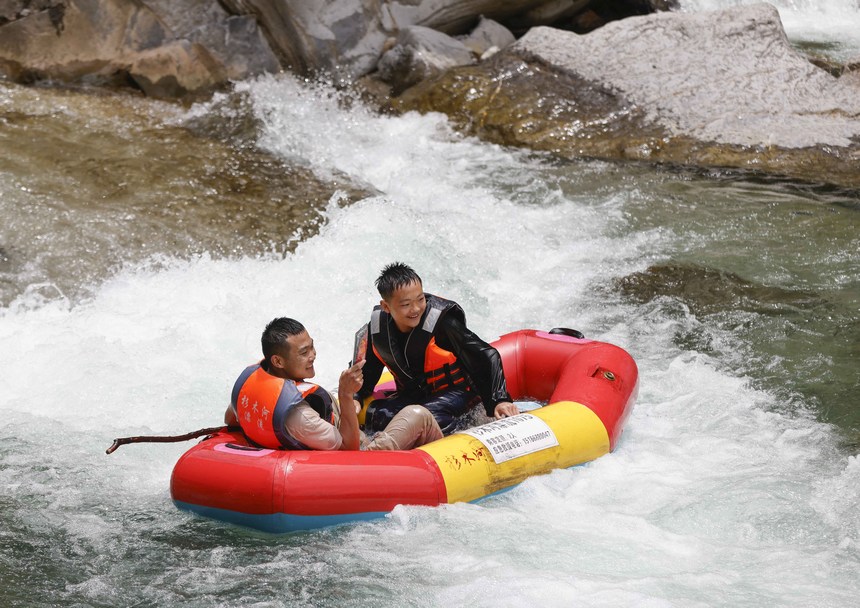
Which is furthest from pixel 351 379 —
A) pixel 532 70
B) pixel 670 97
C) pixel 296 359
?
pixel 532 70

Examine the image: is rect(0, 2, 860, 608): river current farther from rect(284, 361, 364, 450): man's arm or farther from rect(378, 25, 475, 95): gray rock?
rect(378, 25, 475, 95): gray rock

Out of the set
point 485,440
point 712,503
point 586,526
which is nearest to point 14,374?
point 485,440

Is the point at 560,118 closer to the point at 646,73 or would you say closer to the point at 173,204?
the point at 646,73

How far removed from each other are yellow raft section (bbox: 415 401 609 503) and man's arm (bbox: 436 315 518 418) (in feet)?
0.47

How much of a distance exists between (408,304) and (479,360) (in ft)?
1.40

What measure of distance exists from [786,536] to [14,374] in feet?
12.6

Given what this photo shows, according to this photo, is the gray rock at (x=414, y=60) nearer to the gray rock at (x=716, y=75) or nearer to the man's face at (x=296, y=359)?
the gray rock at (x=716, y=75)

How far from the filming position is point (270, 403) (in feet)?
12.7

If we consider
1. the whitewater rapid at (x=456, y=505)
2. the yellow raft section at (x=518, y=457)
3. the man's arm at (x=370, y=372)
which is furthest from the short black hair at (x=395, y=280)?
the whitewater rapid at (x=456, y=505)

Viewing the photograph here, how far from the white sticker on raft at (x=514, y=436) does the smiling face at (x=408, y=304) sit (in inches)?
20.3

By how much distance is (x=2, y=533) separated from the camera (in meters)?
3.93

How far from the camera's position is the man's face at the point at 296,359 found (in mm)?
3842

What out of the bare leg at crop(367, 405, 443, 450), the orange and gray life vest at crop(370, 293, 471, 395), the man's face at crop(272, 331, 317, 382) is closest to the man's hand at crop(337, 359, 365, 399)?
the man's face at crop(272, 331, 317, 382)

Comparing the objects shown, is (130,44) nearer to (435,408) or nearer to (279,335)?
(435,408)
